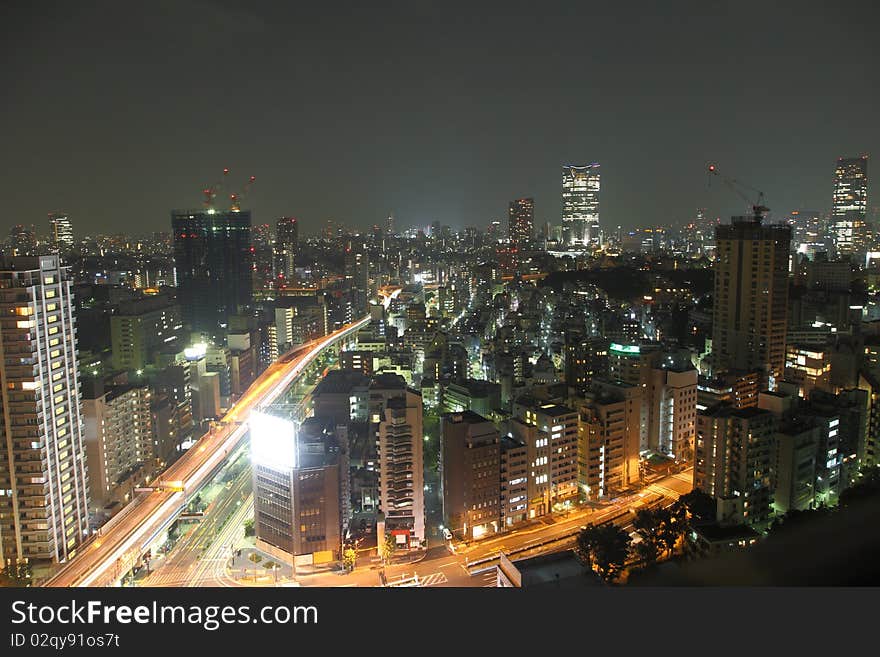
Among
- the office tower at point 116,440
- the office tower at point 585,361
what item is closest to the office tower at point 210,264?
the office tower at point 116,440

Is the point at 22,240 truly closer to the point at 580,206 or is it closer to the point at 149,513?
the point at 149,513

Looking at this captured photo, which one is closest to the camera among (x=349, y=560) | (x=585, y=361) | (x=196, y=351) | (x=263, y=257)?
(x=349, y=560)

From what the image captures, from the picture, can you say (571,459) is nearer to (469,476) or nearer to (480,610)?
(469,476)

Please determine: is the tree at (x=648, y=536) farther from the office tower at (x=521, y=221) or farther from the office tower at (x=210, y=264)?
the office tower at (x=521, y=221)

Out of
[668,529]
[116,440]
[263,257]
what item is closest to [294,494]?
[116,440]

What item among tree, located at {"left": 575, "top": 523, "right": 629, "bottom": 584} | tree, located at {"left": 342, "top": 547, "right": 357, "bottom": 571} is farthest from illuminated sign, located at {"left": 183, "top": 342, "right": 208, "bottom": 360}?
tree, located at {"left": 575, "top": 523, "right": 629, "bottom": 584}

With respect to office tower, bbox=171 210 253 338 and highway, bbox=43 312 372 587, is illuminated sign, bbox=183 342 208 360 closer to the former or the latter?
highway, bbox=43 312 372 587

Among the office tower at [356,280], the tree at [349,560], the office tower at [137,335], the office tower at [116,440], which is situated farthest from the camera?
the office tower at [356,280]
